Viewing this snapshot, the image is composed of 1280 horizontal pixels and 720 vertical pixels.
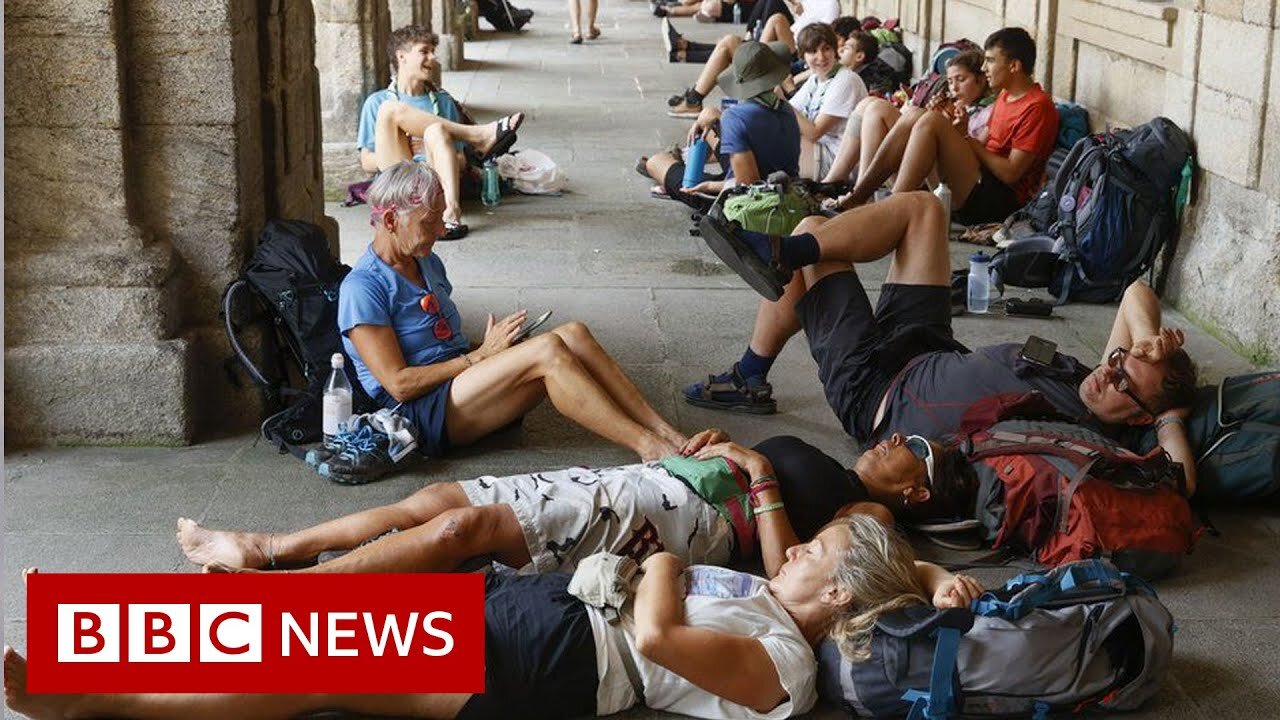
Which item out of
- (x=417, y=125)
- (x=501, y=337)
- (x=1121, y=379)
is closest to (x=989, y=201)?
(x=417, y=125)

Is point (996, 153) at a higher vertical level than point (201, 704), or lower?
higher

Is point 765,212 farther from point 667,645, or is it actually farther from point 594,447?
point 667,645

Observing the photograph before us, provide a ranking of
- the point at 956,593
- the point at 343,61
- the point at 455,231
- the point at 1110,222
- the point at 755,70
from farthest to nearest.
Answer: the point at 343,61 < the point at 455,231 < the point at 755,70 < the point at 1110,222 < the point at 956,593

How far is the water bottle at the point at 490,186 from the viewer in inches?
393

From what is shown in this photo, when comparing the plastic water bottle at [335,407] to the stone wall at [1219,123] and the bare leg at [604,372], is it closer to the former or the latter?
the bare leg at [604,372]

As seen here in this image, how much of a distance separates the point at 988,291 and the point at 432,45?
12.2 feet

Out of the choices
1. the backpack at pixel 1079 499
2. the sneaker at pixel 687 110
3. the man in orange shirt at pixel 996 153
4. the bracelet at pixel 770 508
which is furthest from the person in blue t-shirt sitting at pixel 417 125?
the bracelet at pixel 770 508

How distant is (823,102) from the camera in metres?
10.5

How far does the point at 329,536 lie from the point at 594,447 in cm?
151

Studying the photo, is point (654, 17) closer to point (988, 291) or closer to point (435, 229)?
point (988, 291)

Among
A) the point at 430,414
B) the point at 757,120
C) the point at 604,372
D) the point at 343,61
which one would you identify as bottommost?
the point at 430,414

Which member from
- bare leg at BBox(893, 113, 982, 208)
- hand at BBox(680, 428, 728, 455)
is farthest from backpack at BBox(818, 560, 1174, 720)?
bare leg at BBox(893, 113, 982, 208)

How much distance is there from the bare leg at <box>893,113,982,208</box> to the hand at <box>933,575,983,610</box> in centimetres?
513

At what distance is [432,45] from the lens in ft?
31.3
